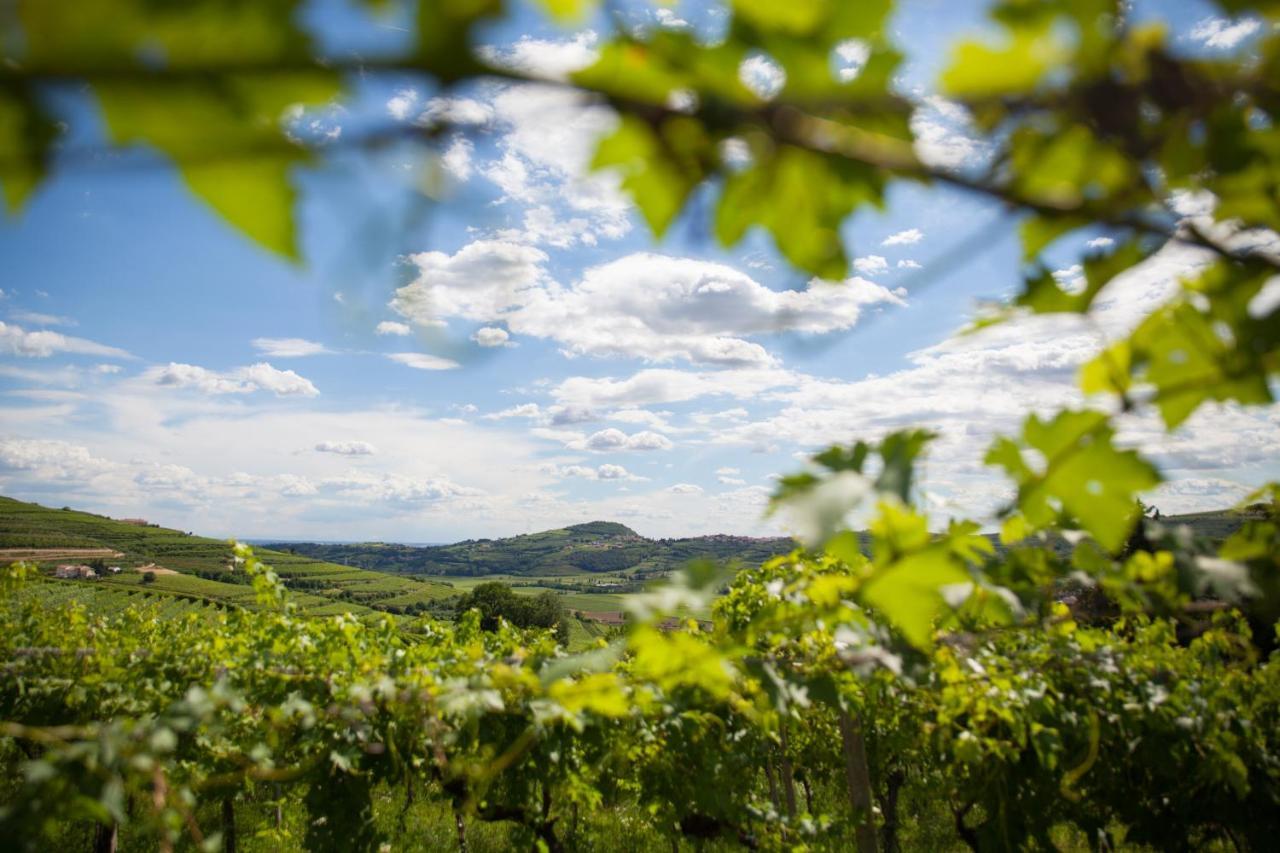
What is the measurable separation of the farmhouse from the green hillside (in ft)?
5.88

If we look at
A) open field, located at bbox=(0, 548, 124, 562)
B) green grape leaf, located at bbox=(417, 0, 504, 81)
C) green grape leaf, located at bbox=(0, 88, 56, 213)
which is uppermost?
green grape leaf, located at bbox=(417, 0, 504, 81)

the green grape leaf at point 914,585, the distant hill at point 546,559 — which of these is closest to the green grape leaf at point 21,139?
the green grape leaf at point 914,585

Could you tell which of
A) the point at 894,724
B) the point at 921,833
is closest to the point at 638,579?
the point at 921,833

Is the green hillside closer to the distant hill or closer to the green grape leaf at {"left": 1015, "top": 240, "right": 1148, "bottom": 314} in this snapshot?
the distant hill

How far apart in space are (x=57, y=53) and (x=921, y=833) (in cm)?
1726

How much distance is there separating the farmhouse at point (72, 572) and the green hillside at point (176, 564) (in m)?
1.79

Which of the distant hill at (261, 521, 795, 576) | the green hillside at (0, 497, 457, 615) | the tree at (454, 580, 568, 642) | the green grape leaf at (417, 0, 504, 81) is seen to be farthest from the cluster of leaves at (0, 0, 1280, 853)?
the distant hill at (261, 521, 795, 576)

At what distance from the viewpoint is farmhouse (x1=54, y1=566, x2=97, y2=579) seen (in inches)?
2970

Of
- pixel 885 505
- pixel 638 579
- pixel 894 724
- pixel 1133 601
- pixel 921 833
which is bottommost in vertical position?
pixel 638 579

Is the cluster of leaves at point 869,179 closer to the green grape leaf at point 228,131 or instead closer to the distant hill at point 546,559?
the green grape leaf at point 228,131

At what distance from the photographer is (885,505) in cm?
82

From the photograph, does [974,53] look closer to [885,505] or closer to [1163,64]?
[1163,64]

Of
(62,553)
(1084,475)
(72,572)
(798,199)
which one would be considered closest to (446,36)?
(798,199)

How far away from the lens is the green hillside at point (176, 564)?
8144 centimetres
